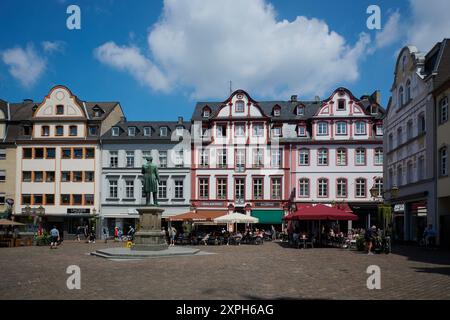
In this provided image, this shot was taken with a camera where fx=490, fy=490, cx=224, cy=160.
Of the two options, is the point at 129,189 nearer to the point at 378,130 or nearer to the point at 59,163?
the point at 59,163

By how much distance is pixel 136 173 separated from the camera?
49250 millimetres

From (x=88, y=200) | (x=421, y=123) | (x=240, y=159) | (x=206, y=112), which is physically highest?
(x=206, y=112)

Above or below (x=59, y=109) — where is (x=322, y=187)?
below

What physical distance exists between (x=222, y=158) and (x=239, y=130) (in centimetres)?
325

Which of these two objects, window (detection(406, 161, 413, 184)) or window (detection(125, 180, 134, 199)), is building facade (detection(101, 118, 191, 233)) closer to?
window (detection(125, 180, 134, 199))

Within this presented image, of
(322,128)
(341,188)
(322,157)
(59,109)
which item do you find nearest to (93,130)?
(59,109)

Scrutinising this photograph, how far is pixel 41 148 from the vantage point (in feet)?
164

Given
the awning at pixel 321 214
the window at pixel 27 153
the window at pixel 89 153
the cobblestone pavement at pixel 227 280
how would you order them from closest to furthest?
the cobblestone pavement at pixel 227 280 → the awning at pixel 321 214 → the window at pixel 89 153 → the window at pixel 27 153

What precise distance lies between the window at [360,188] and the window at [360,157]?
5.04 feet

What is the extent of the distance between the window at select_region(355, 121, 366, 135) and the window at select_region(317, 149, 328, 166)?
3539mm

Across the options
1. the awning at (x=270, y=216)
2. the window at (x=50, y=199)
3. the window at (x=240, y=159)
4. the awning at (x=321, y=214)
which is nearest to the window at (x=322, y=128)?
the window at (x=240, y=159)

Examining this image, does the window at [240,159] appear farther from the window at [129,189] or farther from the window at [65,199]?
the window at [65,199]

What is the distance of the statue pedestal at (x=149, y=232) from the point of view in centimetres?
2300

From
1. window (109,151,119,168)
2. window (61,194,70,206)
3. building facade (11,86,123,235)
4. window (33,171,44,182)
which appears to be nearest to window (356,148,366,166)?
window (109,151,119,168)
